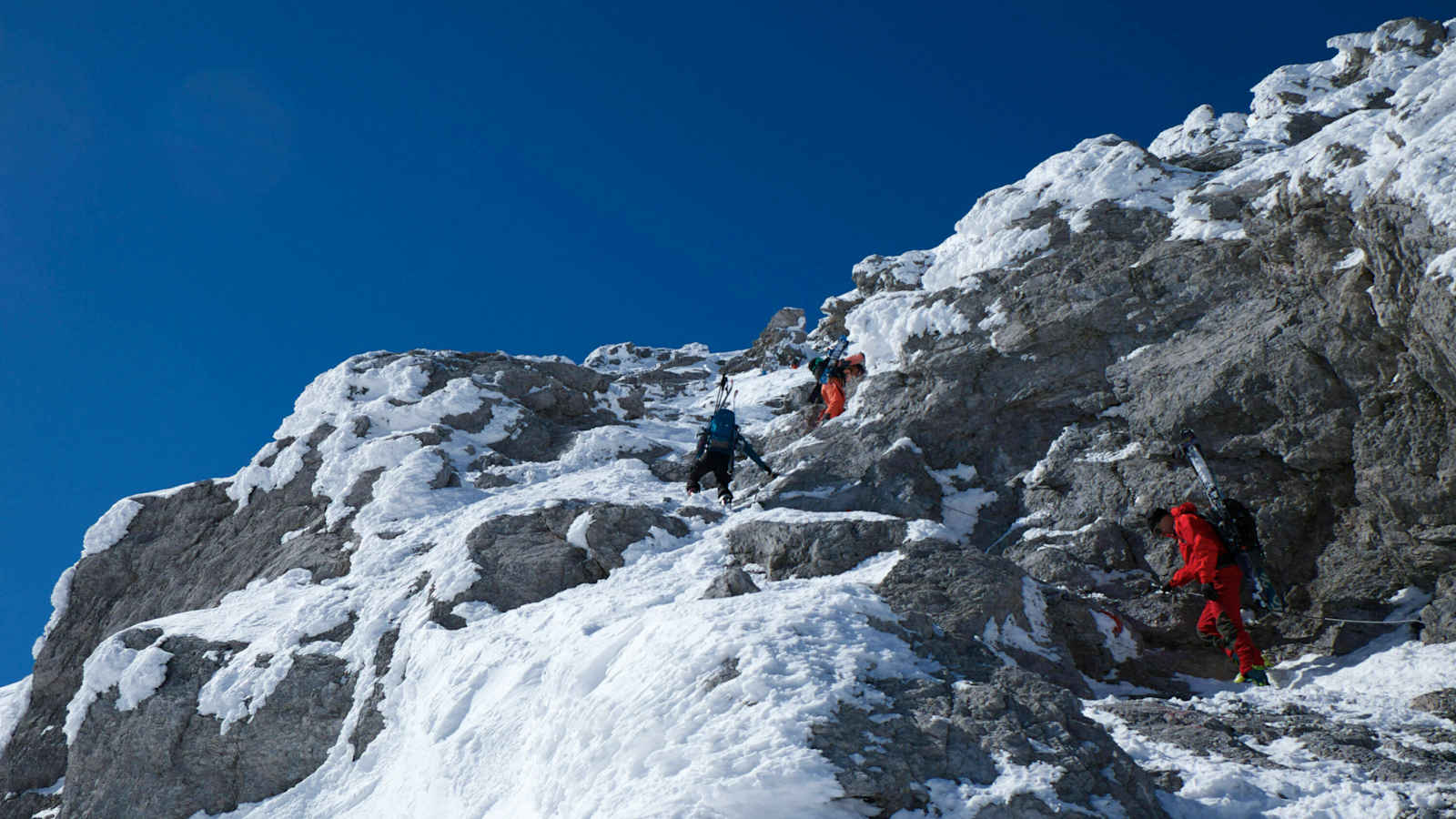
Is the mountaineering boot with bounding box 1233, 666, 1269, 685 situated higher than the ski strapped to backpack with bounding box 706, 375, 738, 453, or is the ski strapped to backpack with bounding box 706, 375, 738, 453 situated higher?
the ski strapped to backpack with bounding box 706, 375, 738, 453

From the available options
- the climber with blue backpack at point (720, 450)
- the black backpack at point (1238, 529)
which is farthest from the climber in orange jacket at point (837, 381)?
the black backpack at point (1238, 529)

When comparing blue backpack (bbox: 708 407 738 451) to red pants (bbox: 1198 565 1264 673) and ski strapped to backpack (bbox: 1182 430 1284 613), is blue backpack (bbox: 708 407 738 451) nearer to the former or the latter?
ski strapped to backpack (bbox: 1182 430 1284 613)

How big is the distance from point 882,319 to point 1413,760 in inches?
594

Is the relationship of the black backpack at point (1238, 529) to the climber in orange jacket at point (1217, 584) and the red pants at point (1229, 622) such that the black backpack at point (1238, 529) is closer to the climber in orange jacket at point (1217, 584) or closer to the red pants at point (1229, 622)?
the climber in orange jacket at point (1217, 584)

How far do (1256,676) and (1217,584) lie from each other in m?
1.17

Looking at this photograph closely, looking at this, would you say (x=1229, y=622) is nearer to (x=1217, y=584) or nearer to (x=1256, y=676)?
(x=1217, y=584)

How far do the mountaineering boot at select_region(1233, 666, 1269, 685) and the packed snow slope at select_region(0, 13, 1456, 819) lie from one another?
0.18 meters

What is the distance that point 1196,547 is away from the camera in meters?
11.2

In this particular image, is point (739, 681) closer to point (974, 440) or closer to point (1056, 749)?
point (1056, 749)

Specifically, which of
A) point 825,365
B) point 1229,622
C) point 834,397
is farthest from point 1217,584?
point 825,365

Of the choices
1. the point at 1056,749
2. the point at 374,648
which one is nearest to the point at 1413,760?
the point at 1056,749

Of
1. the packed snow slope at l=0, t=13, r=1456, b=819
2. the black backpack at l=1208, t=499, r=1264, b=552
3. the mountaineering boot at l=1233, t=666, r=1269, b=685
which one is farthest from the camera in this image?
the black backpack at l=1208, t=499, r=1264, b=552

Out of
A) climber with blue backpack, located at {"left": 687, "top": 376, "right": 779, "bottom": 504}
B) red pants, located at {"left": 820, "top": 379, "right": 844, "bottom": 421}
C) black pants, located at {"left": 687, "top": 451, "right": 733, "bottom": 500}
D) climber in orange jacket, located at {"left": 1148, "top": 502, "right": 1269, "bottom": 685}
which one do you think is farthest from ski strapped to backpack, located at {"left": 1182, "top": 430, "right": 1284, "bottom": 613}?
red pants, located at {"left": 820, "top": 379, "right": 844, "bottom": 421}

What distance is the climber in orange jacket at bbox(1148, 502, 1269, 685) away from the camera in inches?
420
